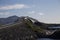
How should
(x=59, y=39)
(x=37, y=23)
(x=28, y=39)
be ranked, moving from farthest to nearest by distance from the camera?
1. (x=37, y=23)
2. (x=59, y=39)
3. (x=28, y=39)

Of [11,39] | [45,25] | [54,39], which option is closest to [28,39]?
[54,39]

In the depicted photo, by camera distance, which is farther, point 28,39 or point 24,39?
point 28,39

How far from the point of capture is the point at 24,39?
7156 centimetres

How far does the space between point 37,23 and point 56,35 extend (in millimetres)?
38073

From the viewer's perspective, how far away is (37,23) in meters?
136

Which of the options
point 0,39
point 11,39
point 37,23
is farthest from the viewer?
point 37,23

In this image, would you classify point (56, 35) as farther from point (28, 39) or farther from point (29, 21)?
point (28, 39)

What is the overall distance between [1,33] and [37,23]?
293 ft

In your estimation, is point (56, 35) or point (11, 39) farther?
point (56, 35)

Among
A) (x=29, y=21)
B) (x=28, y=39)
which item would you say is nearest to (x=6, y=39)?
(x=28, y=39)

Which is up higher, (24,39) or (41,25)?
(24,39)

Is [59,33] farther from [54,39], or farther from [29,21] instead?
[29,21]

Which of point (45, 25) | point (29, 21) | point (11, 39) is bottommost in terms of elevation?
point (45, 25)

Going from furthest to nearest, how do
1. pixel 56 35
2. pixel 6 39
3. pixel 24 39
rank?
1. pixel 56 35
2. pixel 24 39
3. pixel 6 39
